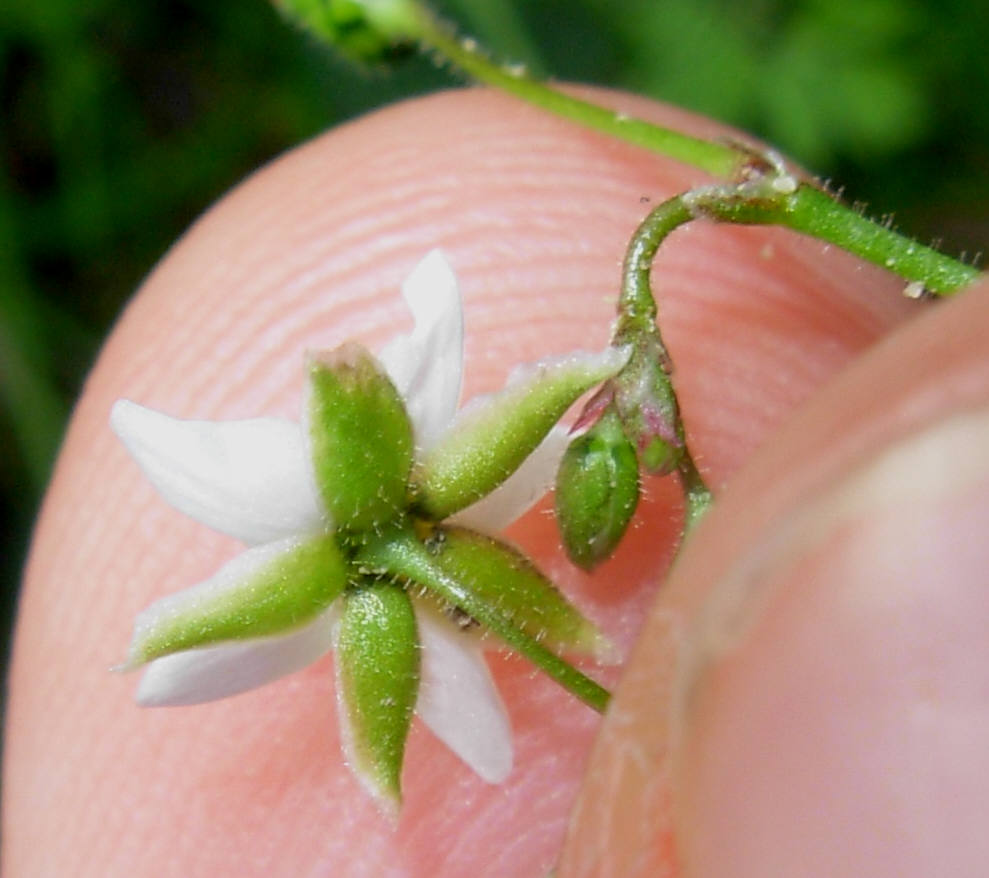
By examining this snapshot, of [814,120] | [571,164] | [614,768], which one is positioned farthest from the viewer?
[814,120]

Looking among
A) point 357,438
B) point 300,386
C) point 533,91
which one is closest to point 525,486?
point 357,438

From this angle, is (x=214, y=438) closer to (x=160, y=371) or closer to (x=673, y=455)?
(x=673, y=455)

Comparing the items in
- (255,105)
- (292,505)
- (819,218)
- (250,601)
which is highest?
(819,218)

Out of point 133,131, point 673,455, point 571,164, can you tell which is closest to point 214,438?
point 673,455

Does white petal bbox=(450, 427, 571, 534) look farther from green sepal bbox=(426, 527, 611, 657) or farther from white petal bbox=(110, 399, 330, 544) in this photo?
white petal bbox=(110, 399, 330, 544)

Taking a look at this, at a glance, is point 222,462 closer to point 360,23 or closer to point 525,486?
point 525,486

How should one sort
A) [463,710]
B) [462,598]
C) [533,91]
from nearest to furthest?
[462,598], [463,710], [533,91]

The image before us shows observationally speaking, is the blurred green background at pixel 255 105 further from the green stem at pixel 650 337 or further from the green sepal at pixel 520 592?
the green sepal at pixel 520 592
